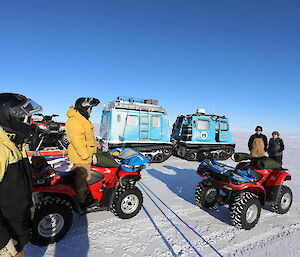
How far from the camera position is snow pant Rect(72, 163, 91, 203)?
11.0 feet

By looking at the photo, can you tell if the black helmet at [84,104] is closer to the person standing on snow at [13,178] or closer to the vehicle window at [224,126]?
the person standing on snow at [13,178]

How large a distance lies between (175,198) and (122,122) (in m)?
5.20

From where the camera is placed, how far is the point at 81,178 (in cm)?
337

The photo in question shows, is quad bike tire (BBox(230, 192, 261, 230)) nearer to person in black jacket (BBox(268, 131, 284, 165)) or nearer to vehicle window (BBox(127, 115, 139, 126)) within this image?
person in black jacket (BBox(268, 131, 284, 165))

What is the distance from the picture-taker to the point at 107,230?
3.52 meters

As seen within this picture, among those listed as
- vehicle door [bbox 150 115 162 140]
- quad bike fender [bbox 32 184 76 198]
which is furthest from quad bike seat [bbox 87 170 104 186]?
vehicle door [bbox 150 115 162 140]

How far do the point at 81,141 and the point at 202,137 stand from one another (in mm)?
9289

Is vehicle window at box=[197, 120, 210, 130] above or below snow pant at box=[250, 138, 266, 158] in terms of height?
above

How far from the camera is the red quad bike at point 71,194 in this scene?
2947mm

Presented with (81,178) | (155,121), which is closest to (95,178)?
(81,178)

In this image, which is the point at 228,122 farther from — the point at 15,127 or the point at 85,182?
the point at 15,127

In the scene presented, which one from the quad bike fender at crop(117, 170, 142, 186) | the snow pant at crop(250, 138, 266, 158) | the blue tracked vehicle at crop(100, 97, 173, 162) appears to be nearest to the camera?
the quad bike fender at crop(117, 170, 142, 186)

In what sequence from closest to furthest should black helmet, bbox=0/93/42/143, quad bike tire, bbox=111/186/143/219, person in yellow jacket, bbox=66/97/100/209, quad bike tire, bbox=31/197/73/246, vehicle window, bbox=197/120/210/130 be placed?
black helmet, bbox=0/93/42/143, quad bike tire, bbox=31/197/73/246, person in yellow jacket, bbox=66/97/100/209, quad bike tire, bbox=111/186/143/219, vehicle window, bbox=197/120/210/130

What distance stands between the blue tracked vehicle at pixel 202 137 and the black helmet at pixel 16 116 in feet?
33.0
